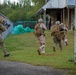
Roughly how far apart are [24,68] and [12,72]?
975 millimetres

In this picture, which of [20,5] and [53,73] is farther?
[20,5]

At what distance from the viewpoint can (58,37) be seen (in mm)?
18125

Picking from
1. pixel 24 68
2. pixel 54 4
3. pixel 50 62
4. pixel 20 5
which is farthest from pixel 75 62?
pixel 20 5

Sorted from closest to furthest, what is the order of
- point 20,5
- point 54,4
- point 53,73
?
point 53,73, point 54,4, point 20,5

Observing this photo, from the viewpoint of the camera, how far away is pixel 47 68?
11781 millimetres

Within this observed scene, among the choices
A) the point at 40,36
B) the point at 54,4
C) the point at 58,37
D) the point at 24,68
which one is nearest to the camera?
the point at 24,68

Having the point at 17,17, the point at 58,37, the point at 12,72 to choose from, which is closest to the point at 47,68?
the point at 12,72

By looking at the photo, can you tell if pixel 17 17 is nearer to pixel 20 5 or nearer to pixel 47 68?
pixel 20 5

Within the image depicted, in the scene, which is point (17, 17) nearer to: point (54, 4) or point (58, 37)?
point (54, 4)

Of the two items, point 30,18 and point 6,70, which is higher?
point 6,70

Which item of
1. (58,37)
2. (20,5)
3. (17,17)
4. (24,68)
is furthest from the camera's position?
(20,5)

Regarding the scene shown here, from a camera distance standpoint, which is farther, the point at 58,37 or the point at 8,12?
the point at 8,12

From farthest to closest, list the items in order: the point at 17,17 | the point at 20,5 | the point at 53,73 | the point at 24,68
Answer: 1. the point at 20,5
2. the point at 17,17
3. the point at 24,68
4. the point at 53,73

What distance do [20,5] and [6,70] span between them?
82.7 meters
